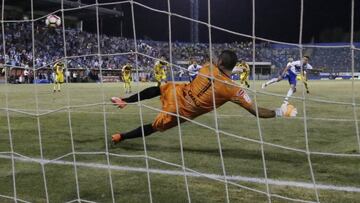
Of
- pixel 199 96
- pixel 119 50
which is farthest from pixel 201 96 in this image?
pixel 119 50

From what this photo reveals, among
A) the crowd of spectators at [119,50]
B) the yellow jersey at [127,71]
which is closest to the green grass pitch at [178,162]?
the crowd of spectators at [119,50]

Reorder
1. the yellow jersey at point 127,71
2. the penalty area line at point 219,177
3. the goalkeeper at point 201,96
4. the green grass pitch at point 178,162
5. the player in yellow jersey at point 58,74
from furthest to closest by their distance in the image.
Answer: the player in yellow jersey at point 58,74 < the yellow jersey at point 127,71 < the goalkeeper at point 201,96 < the penalty area line at point 219,177 < the green grass pitch at point 178,162

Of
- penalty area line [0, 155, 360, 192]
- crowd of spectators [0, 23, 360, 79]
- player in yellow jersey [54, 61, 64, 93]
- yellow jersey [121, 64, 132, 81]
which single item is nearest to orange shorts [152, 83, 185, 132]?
penalty area line [0, 155, 360, 192]

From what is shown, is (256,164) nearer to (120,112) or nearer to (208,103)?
(208,103)

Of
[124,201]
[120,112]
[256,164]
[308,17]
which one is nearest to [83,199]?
→ [124,201]

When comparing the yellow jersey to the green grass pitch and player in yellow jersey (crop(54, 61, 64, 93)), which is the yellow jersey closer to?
player in yellow jersey (crop(54, 61, 64, 93))

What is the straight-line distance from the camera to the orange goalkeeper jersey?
630 centimetres

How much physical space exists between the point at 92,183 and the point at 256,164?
2071mm

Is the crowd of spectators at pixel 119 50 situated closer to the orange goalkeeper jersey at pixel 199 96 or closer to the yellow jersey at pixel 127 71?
the yellow jersey at pixel 127 71

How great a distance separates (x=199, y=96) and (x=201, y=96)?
1.0 inches

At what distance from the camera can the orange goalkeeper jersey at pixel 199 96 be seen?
20.7 ft

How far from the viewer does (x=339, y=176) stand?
18.2 feet

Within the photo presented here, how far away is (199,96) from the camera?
21.8 ft

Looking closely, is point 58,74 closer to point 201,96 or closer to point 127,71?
point 127,71
